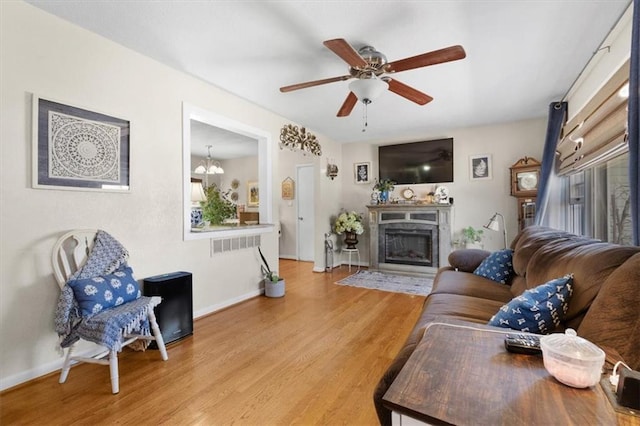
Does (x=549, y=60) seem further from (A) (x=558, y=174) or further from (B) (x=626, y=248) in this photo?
(B) (x=626, y=248)

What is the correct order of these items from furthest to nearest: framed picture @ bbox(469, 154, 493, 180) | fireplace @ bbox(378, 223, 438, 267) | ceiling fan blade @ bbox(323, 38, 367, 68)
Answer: fireplace @ bbox(378, 223, 438, 267) < framed picture @ bbox(469, 154, 493, 180) < ceiling fan blade @ bbox(323, 38, 367, 68)

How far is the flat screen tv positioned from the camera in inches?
195

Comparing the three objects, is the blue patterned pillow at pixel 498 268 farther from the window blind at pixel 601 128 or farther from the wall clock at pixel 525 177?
the wall clock at pixel 525 177

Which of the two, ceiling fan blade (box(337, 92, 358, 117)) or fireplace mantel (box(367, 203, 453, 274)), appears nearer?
ceiling fan blade (box(337, 92, 358, 117))

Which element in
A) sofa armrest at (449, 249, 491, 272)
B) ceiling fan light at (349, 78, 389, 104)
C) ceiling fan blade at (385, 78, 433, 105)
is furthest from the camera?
sofa armrest at (449, 249, 491, 272)

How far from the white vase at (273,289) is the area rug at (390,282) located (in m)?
1.04

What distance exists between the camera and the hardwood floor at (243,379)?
159 centimetres

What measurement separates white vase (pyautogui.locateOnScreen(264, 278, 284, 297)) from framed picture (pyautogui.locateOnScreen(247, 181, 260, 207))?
350 cm

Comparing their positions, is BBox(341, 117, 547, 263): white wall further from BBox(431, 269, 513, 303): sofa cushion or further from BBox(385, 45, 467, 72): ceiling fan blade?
BBox(385, 45, 467, 72): ceiling fan blade

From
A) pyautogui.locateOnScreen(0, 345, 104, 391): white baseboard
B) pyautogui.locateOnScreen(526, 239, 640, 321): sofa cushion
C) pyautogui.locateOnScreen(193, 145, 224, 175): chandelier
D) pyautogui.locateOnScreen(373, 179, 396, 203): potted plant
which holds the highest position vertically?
pyautogui.locateOnScreen(193, 145, 224, 175): chandelier

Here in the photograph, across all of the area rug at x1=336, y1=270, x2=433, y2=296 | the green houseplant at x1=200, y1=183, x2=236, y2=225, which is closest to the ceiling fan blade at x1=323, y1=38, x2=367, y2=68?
the green houseplant at x1=200, y1=183, x2=236, y2=225

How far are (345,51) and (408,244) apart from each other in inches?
152

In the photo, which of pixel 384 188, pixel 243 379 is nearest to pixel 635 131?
pixel 243 379

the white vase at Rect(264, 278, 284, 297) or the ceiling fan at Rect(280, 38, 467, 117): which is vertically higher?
the ceiling fan at Rect(280, 38, 467, 117)
